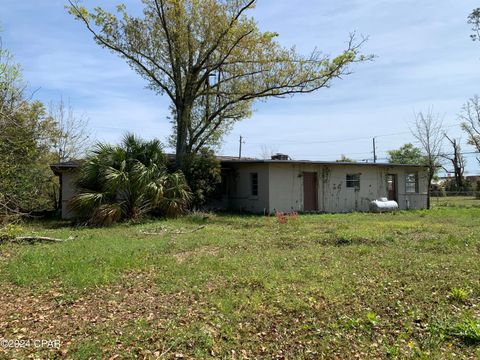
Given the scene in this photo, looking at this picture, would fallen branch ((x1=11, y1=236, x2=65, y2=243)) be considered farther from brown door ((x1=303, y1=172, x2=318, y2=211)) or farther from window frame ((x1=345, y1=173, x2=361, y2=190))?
window frame ((x1=345, y1=173, x2=361, y2=190))

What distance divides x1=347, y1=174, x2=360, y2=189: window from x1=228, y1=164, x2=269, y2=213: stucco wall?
522 centimetres

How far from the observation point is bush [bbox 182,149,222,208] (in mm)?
17219

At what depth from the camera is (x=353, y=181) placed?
21391 mm

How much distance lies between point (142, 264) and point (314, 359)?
4312 mm

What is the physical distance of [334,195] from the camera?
67.9 ft

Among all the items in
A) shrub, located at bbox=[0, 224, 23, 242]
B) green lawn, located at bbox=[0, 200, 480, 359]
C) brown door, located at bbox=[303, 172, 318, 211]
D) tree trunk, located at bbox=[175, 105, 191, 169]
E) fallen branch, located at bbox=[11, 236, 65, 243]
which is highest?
tree trunk, located at bbox=[175, 105, 191, 169]

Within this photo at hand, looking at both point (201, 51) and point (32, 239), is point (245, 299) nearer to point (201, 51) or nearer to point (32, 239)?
point (32, 239)

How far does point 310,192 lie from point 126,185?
31.6ft

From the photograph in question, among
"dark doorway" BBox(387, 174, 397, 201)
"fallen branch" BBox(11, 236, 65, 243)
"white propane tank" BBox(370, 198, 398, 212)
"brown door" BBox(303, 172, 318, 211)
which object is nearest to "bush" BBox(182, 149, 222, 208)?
"brown door" BBox(303, 172, 318, 211)

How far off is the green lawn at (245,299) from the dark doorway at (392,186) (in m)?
13.9

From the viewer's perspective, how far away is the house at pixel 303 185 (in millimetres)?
18688

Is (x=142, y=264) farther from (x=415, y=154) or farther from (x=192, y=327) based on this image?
(x=415, y=154)

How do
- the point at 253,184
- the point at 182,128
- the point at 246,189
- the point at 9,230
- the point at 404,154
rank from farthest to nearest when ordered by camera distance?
the point at 404,154 < the point at 246,189 < the point at 253,184 < the point at 182,128 < the point at 9,230

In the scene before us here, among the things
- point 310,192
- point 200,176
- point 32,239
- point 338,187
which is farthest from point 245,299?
point 338,187
